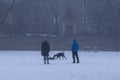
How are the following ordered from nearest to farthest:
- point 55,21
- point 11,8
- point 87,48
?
point 87,48 → point 11,8 → point 55,21

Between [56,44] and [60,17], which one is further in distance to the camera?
[60,17]

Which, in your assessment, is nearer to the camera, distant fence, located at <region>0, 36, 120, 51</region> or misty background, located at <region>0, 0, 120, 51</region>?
distant fence, located at <region>0, 36, 120, 51</region>

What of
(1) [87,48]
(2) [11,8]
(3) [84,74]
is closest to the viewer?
(3) [84,74]

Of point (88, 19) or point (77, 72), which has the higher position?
point (88, 19)

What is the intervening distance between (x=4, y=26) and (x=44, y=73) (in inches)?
2254

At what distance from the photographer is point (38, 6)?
85750 mm

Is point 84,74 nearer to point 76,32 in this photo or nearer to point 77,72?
point 77,72

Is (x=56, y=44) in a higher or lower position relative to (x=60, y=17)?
lower

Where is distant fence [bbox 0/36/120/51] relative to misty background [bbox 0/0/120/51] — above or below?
below

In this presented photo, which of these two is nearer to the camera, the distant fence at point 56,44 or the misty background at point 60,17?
the distant fence at point 56,44

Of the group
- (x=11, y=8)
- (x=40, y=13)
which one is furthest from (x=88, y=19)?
(x=11, y=8)

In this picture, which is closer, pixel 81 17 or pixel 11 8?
pixel 11 8

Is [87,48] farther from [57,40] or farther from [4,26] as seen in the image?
[4,26]

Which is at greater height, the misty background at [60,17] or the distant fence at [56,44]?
the misty background at [60,17]
